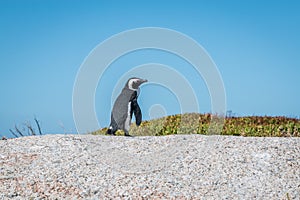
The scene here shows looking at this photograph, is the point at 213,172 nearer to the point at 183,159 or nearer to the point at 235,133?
the point at 183,159

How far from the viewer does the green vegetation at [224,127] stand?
1130cm

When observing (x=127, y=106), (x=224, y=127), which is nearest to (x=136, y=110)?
(x=127, y=106)

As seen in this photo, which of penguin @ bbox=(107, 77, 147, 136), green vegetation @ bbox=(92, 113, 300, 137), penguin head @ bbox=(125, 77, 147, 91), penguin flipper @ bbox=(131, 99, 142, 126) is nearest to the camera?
penguin head @ bbox=(125, 77, 147, 91)

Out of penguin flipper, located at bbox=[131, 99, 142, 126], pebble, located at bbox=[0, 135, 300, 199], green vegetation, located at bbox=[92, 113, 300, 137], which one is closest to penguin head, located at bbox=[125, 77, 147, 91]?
penguin flipper, located at bbox=[131, 99, 142, 126]

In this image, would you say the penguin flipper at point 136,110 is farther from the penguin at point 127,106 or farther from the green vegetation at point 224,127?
the green vegetation at point 224,127

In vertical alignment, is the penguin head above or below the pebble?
above

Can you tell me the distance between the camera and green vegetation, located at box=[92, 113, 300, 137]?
11305 mm

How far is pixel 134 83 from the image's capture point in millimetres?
7996

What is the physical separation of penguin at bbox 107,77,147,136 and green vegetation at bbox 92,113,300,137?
3064 millimetres

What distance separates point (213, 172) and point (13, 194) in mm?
2931

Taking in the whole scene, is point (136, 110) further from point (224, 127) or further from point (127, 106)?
point (224, 127)

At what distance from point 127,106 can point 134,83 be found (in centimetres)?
50

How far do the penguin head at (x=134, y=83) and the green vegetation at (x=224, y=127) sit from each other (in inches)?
140

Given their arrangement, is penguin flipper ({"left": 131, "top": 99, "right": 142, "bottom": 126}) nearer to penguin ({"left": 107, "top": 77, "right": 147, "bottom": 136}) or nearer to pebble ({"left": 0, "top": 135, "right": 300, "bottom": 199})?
A: penguin ({"left": 107, "top": 77, "right": 147, "bottom": 136})
